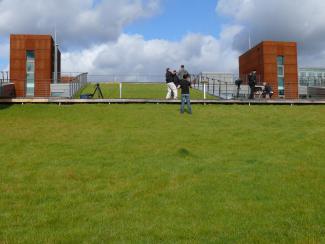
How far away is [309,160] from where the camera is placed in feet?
30.8

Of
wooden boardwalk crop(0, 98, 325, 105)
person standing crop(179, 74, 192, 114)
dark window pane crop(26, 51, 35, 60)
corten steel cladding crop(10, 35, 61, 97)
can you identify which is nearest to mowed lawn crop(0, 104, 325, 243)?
person standing crop(179, 74, 192, 114)

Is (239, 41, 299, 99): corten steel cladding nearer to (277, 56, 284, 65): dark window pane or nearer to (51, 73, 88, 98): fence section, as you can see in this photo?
(277, 56, 284, 65): dark window pane

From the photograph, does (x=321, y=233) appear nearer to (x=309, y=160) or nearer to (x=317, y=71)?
(x=309, y=160)

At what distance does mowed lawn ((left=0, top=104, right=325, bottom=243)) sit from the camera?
5438 mm

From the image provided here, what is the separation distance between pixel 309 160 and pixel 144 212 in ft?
16.1

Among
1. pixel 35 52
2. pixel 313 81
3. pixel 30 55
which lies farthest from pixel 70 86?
pixel 313 81

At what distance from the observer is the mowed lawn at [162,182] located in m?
5.44

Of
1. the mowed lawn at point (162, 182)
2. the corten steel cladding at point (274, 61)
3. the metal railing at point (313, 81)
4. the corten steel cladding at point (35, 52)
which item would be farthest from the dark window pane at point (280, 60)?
the mowed lawn at point (162, 182)

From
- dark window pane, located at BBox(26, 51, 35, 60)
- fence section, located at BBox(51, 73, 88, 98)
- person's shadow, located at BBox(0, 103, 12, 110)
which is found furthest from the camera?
dark window pane, located at BBox(26, 51, 35, 60)

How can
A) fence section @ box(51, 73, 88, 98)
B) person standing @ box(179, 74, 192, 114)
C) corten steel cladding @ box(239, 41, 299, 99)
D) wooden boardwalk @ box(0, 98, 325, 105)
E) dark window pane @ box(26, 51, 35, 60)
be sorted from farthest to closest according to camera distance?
corten steel cladding @ box(239, 41, 299, 99) → dark window pane @ box(26, 51, 35, 60) → fence section @ box(51, 73, 88, 98) → wooden boardwalk @ box(0, 98, 325, 105) → person standing @ box(179, 74, 192, 114)

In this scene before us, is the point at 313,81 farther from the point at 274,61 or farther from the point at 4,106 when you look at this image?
the point at 4,106

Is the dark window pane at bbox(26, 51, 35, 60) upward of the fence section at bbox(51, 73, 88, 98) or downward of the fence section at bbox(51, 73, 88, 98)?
upward

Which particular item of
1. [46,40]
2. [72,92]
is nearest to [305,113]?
[72,92]

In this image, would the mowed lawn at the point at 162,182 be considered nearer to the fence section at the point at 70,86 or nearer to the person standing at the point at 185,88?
the person standing at the point at 185,88
